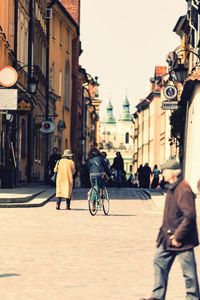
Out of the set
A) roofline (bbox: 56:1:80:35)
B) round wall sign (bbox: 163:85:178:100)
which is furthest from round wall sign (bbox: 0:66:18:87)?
roofline (bbox: 56:1:80:35)

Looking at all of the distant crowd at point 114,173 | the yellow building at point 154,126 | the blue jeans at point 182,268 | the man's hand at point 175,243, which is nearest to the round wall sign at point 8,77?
the distant crowd at point 114,173

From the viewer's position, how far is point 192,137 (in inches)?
1608

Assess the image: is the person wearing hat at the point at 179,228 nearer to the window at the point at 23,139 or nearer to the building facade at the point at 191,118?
the building facade at the point at 191,118

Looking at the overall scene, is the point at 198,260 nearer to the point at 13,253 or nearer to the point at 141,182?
the point at 13,253

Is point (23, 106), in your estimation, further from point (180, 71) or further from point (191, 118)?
point (191, 118)

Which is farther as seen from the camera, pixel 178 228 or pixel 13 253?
pixel 13 253

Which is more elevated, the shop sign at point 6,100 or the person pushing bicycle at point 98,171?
the shop sign at point 6,100

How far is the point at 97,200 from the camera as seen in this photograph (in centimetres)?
2622

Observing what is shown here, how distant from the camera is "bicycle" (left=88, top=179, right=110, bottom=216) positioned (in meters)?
25.9

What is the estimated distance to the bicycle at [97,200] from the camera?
25.9 m

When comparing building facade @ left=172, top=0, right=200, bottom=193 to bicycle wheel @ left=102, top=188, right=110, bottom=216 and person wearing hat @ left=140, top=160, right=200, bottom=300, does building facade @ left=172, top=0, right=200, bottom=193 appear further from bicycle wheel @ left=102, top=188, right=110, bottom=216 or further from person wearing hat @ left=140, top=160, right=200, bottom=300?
person wearing hat @ left=140, top=160, right=200, bottom=300

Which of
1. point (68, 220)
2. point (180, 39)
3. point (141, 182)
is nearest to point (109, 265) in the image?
point (68, 220)

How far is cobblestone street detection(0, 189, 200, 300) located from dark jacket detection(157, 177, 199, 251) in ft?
4.39

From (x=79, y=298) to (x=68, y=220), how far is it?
12845mm
